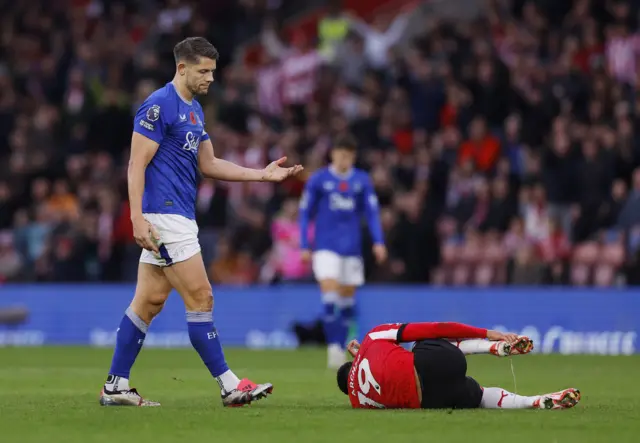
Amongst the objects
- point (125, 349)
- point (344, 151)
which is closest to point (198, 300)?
point (125, 349)

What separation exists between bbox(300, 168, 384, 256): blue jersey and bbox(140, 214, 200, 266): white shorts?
6995 millimetres

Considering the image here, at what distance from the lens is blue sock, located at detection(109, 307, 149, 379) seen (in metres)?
9.76

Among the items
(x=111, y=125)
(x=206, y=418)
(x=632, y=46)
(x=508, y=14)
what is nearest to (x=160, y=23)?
(x=111, y=125)

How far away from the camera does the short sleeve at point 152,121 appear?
31.2 ft

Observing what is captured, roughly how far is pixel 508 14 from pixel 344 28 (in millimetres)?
2903

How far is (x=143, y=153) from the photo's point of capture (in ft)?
31.2

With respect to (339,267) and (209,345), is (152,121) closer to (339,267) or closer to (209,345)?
(209,345)

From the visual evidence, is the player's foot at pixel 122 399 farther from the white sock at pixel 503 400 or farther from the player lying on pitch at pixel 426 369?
the white sock at pixel 503 400

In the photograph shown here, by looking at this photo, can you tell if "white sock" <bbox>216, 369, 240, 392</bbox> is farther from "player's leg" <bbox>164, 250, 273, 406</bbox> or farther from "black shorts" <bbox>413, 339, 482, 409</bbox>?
"black shorts" <bbox>413, 339, 482, 409</bbox>

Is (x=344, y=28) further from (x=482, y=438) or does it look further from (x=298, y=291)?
(x=482, y=438)

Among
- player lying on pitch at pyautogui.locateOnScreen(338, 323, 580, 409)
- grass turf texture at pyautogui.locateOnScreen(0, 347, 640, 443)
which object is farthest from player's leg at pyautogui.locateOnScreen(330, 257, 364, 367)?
player lying on pitch at pyautogui.locateOnScreen(338, 323, 580, 409)

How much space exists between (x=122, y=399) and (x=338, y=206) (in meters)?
7.33

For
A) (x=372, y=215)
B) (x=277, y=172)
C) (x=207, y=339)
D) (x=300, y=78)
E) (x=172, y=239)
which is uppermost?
(x=300, y=78)

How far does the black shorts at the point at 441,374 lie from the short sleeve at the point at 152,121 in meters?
2.29
